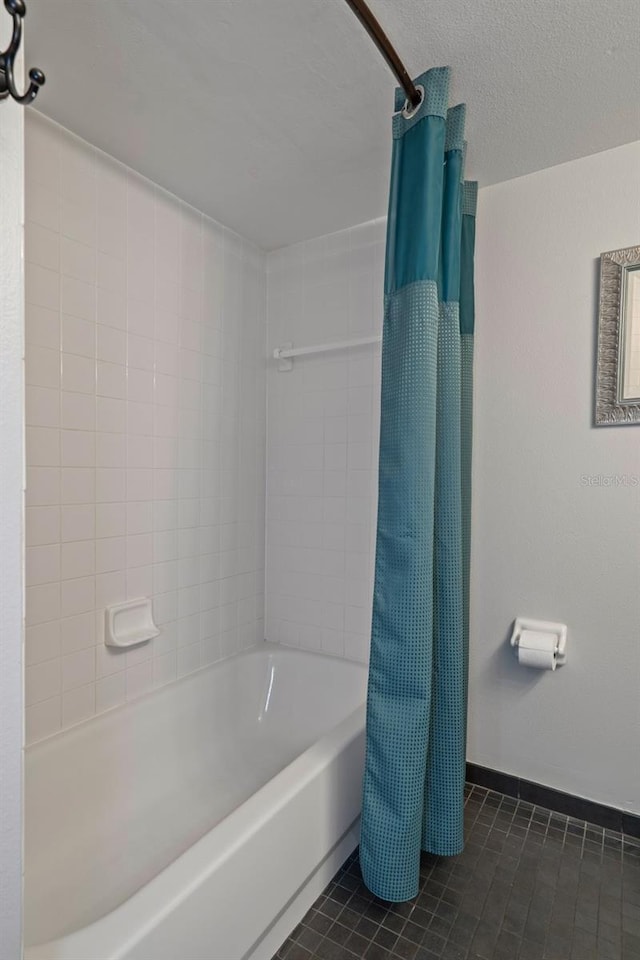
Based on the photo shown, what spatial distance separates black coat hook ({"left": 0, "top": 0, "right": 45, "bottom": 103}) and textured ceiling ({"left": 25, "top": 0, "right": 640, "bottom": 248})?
74cm

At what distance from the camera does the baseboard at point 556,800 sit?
1649mm

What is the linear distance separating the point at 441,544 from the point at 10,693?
1.11m

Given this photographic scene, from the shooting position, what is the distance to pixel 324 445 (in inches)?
87.7

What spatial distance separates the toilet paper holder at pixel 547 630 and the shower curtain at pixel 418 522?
15.8 inches

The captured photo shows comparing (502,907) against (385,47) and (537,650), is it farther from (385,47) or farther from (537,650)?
(385,47)

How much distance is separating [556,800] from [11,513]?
1.99 metres

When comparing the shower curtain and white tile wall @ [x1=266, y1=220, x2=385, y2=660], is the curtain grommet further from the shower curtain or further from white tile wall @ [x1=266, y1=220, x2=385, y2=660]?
white tile wall @ [x1=266, y1=220, x2=385, y2=660]

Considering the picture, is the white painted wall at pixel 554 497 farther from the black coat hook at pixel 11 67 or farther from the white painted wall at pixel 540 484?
the black coat hook at pixel 11 67

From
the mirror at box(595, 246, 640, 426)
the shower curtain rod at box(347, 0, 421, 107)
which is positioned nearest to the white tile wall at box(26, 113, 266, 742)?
the shower curtain rod at box(347, 0, 421, 107)

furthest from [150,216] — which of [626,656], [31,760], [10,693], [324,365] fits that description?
[626,656]

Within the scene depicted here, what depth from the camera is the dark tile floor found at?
1.27 metres

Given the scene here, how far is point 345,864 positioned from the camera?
5.14 feet

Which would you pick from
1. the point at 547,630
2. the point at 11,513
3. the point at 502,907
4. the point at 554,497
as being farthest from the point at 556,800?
the point at 11,513

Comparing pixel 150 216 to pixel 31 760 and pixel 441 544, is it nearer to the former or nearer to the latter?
pixel 441 544
